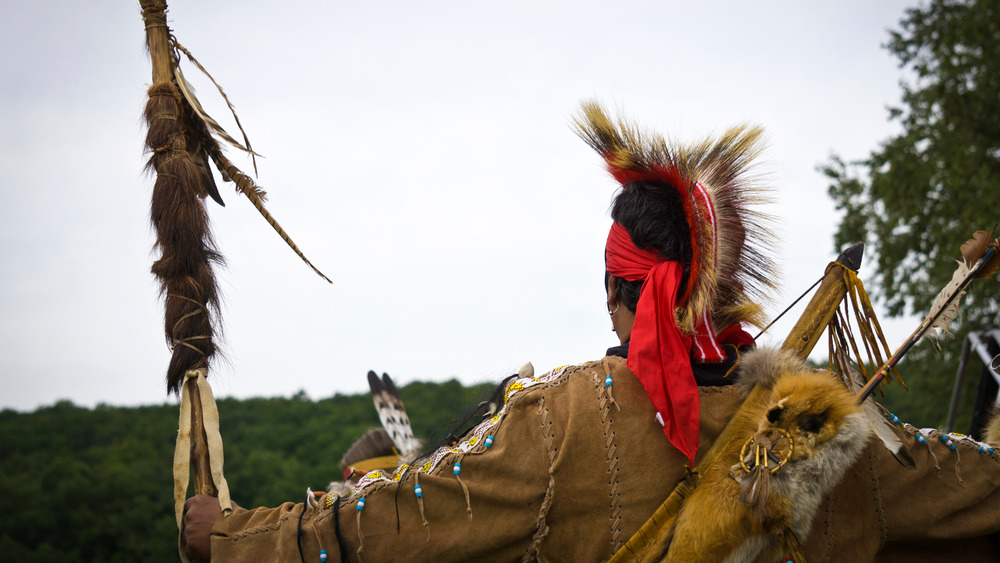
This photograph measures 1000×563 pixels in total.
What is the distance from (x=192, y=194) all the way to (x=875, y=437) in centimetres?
223

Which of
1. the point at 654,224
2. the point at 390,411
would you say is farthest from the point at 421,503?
the point at 390,411

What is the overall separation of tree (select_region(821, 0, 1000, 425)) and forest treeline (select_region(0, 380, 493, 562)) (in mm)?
5276

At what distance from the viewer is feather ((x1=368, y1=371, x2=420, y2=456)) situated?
4191 millimetres

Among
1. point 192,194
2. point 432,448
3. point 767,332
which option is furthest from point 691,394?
point 192,194

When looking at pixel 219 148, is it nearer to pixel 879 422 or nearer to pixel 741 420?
pixel 741 420

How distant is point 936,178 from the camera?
7.66m

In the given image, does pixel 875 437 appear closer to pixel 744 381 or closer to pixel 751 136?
pixel 744 381

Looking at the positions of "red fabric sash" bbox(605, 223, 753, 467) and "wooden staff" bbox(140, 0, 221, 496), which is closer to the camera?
"red fabric sash" bbox(605, 223, 753, 467)

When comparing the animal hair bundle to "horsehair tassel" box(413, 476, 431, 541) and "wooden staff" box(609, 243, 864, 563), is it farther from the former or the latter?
"wooden staff" box(609, 243, 864, 563)

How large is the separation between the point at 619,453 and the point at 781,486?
410 mm

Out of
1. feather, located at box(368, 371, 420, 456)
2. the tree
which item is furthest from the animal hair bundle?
the tree

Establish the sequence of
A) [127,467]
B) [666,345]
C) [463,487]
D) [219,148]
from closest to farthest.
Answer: [463,487]
[666,345]
[219,148]
[127,467]

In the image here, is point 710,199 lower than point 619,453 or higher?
higher

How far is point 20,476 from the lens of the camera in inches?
235
